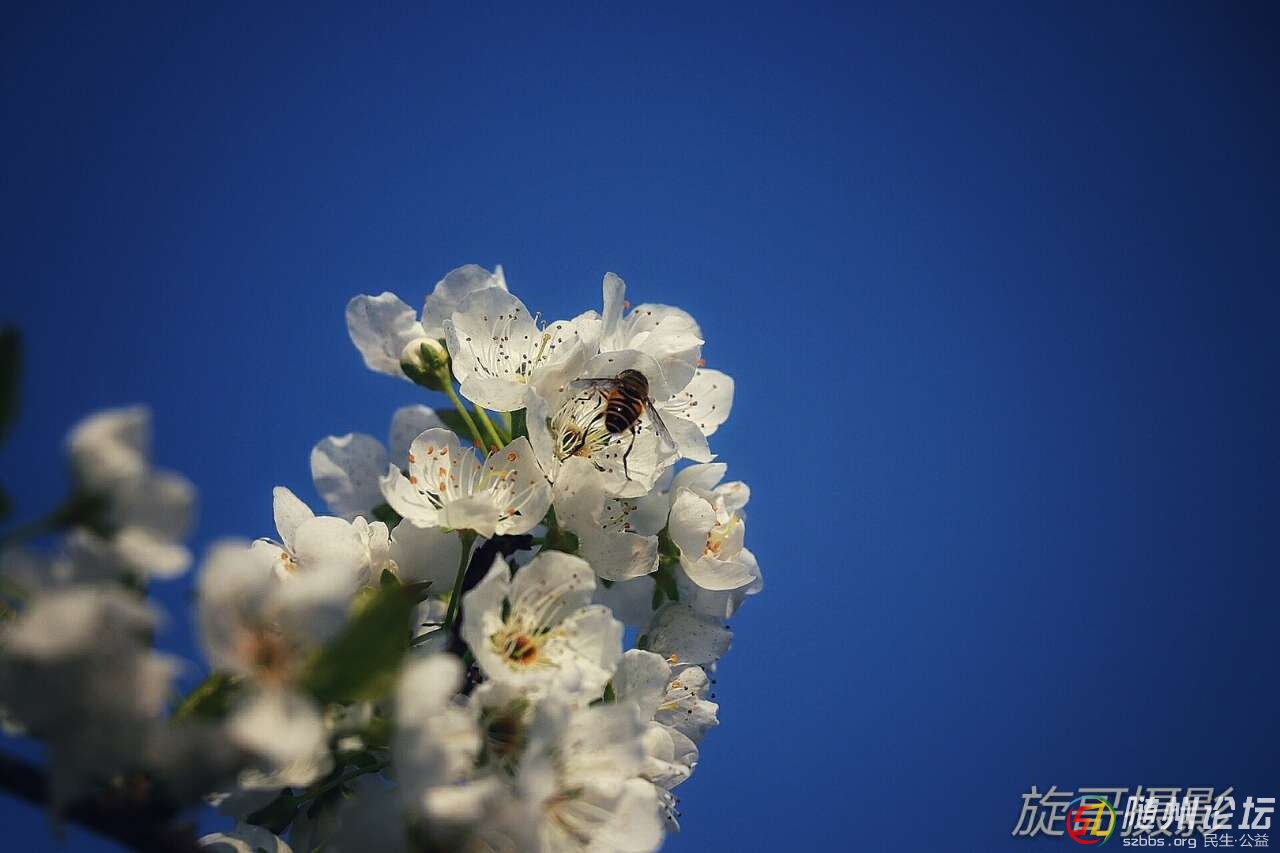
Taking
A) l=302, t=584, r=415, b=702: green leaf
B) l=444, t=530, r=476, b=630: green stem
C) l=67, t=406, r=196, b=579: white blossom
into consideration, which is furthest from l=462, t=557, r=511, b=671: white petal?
l=67, t=406, r=196, b=579: white blossom

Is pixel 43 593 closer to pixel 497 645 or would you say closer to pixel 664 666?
pixel 497 645

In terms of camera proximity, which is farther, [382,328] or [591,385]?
[382,328]

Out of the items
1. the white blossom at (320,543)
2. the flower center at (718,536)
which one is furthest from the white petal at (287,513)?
the flower center at (718,536)

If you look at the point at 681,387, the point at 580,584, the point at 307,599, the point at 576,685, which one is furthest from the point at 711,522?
the point at 307,599

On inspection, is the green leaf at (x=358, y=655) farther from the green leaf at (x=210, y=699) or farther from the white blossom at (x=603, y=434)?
the white blossom at (x=603, y=434)

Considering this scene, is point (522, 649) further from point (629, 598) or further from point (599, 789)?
point (629, 598)

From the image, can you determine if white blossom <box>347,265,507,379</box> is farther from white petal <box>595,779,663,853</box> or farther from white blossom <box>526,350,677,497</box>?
white petal <box>595,779,663,853</box>

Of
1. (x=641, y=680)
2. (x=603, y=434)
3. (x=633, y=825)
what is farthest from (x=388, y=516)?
(x=633, y=825)
